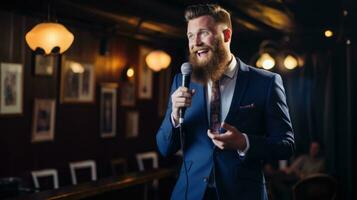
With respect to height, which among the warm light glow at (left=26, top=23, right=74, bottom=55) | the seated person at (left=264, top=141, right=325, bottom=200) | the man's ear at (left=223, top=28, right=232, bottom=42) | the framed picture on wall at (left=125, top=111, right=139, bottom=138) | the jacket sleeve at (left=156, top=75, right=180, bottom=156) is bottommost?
the seated person at (left=264, top=141, right=325, bottom=200)

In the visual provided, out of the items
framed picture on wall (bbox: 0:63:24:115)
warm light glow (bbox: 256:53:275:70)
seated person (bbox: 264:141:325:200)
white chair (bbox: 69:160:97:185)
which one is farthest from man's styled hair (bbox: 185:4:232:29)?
seated person (bbox: 264:141:325:200)

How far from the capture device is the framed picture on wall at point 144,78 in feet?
25.1

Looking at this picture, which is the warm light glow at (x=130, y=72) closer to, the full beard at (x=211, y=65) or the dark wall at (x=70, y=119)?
the dark wall at (x=70, y=119)

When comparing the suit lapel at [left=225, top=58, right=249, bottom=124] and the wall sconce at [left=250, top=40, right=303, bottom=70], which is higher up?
the wall sconce at [left=250, top=40, right=303, bottom=70]

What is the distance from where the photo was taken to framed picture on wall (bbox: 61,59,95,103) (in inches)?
234

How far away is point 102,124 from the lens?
6.74 metres

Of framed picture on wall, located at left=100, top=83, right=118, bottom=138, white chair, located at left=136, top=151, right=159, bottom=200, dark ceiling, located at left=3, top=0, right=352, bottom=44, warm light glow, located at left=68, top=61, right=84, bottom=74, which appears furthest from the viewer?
white chair, located at left=136, top=151, right=159, bottom=200

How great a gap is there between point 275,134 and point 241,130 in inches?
5.3

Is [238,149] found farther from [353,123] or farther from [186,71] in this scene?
[353,123]

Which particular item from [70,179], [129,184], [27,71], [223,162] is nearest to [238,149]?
[223,162]

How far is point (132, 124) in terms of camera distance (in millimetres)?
7500

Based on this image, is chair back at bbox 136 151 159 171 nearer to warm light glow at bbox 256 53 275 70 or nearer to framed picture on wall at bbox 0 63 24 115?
warm light glow at bbox 256 53 275 70

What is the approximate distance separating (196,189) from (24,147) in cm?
370

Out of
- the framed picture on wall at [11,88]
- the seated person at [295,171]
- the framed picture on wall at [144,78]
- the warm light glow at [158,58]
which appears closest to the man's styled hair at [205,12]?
the framed picture on wall at [11,88]
